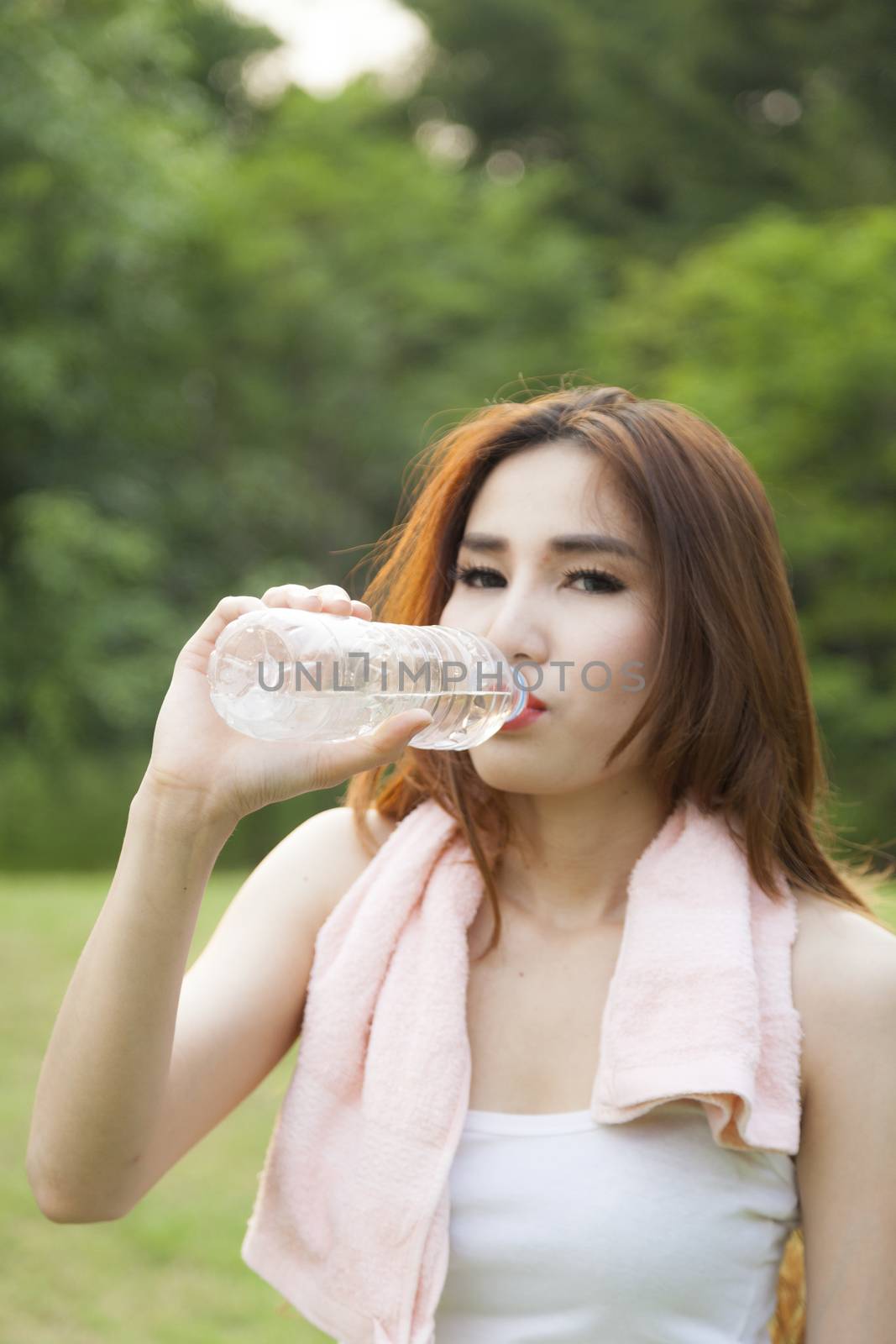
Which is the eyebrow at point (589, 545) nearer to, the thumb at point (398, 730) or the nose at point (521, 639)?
the nose at point (521, 639)

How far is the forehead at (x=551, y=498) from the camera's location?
1906mm

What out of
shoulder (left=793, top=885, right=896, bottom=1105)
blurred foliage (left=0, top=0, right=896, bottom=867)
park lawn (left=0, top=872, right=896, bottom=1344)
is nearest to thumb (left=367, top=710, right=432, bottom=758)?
shoulder (left=793, top=885, right=896, bottom=1105)

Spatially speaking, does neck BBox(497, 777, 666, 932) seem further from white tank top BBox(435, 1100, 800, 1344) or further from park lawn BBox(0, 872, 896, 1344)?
park lawn BBox(0, 872, 896, 1344)

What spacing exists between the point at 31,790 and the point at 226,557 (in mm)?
4876

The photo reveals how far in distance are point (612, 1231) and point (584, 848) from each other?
54cm

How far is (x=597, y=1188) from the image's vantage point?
1759 millimetres

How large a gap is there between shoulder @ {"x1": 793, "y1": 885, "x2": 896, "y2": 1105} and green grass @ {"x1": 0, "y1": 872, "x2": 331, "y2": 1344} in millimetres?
1298

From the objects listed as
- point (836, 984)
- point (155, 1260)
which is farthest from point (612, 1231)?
point (155, 1260)

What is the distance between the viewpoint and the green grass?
124 inches

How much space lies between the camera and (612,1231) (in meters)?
1.73

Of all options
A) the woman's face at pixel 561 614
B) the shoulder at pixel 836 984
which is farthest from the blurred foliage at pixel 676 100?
the shoulder at pixel 836 984

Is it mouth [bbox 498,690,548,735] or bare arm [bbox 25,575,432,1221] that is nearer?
bare arm [bbox 25,575,432,1221]

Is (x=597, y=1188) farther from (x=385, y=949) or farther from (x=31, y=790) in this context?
(x=31, y=790)

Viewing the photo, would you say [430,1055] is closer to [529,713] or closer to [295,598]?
[529,713]
